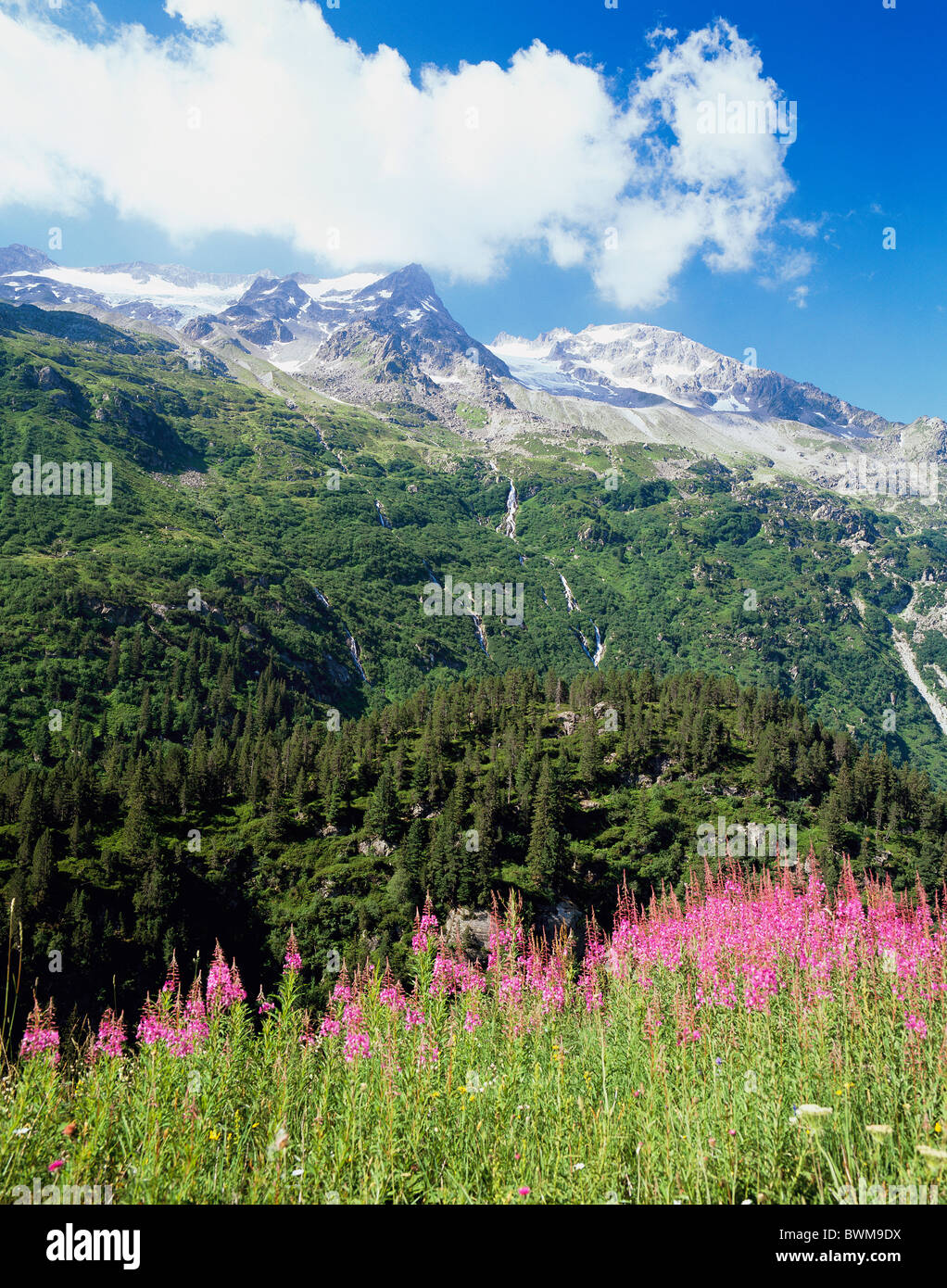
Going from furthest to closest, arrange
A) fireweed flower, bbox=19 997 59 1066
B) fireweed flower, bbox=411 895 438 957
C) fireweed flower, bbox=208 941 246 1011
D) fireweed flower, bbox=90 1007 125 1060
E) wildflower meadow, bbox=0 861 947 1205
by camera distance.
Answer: fireweed flower, bbox=411 895 438 957 < fireweed flower, bbox=90 1007 125 1060 < fireweed flower, bbox=208 941 246 1011 < fireweed flower, bbox=19 997 59 1066 < wildflower meadow, bbox=0 861 947 1205

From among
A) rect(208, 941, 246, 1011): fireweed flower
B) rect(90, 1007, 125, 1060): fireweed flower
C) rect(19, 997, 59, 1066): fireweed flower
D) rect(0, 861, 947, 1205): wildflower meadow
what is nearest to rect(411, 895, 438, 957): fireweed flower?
rect(0, 861, 947, 1205): wildflower meadow

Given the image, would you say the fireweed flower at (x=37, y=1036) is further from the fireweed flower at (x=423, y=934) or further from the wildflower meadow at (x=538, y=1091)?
the fireweed flower at (x=423, y=934)

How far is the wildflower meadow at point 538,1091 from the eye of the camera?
564 centimetres

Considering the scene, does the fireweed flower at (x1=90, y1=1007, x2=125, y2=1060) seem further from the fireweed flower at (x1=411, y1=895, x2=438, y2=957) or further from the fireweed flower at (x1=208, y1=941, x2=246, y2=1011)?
the fireweed flower at (x1=411, y1=895, x2=438, y2=957)

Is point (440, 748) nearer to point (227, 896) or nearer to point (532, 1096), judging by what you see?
point (227, 896)

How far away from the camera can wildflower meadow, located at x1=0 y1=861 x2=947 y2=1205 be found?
5.64 m

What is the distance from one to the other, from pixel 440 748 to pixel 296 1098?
10311 centimetres

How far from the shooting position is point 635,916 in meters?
14.5

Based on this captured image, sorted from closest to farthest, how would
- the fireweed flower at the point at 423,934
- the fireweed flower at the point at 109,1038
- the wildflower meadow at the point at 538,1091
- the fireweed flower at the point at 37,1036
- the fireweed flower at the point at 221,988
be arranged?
the wildflower meadow at the point at 538,1091 < the fireweed flower at the point at 37,1036 < the fireweed flower at the point at 221,988 < the fireweed flower at the point at 109,1038 < the fireweed flower at the point at 423,934

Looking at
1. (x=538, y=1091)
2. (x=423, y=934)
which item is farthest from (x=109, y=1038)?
(x=538, y=1091)

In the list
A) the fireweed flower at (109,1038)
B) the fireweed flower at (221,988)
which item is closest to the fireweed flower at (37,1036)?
the fireweed flower at (109,1038)
